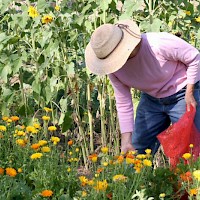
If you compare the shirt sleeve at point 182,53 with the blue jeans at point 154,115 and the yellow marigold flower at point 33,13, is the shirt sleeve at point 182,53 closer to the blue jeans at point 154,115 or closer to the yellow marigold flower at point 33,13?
the blue jeans at point 154,115

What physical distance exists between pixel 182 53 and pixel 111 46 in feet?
1.22

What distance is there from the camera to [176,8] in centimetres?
393

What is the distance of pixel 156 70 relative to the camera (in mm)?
3055

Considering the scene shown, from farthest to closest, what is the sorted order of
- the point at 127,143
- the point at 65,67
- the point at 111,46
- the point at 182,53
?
the point at 65,67, the point at 127,143, the point at 182,53, the point at 111,46

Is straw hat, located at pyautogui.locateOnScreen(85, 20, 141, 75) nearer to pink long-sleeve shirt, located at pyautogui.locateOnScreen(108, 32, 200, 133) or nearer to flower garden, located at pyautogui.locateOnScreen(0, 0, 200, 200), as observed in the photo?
pink long-sleeve shirt, located at pyautogui.locateOnScreen(108, 32, 200, 133)

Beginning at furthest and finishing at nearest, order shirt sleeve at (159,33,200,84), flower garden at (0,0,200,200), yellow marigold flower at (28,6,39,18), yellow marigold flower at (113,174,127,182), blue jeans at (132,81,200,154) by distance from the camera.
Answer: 1. yellow marigold flower at (28,6,39,18)
2. flower garden at (0,0,200,200)
3. blue jeans at (132,81,200,154)
4. shirt sleeve at (159,33,200,84)
5. yellow marigold flower at (113,174,127,182)

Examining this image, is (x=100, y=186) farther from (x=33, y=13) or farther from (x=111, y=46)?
(x=33, y=13)

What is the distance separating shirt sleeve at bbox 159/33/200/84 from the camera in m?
2.94

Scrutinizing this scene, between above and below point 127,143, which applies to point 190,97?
above

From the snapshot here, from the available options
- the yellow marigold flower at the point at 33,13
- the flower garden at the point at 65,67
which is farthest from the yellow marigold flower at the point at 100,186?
the yellow marigold flower at the point at 33,13

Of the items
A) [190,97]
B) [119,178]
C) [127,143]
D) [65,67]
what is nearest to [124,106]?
[127,143]

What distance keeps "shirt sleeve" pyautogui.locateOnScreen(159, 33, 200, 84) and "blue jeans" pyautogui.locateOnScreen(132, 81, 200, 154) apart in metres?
0.14

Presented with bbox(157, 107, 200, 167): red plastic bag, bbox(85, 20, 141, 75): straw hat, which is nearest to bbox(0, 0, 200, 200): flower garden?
bbox(157, 107, 200, 167): red plastic bag

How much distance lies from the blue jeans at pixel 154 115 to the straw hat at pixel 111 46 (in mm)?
471
